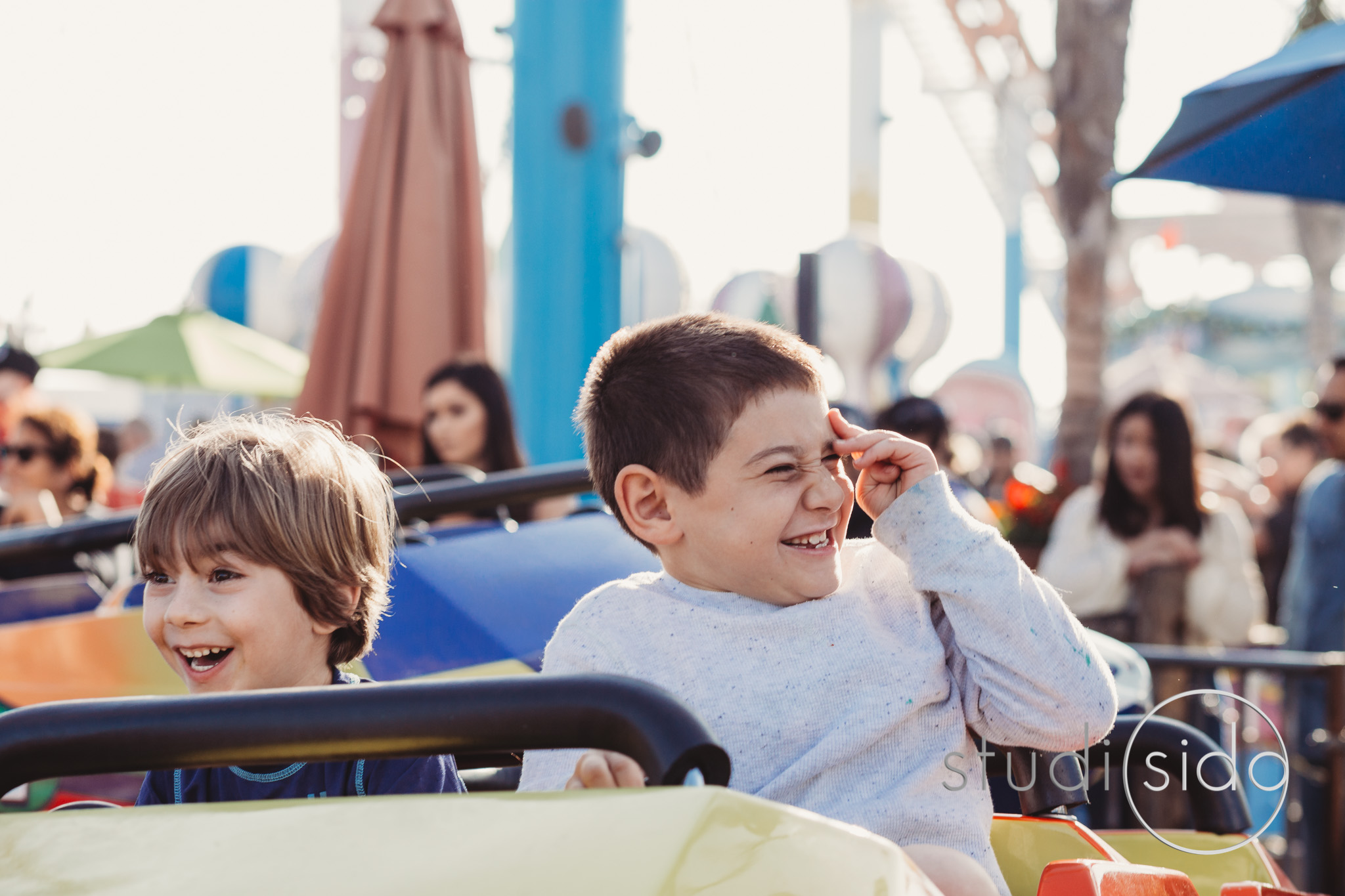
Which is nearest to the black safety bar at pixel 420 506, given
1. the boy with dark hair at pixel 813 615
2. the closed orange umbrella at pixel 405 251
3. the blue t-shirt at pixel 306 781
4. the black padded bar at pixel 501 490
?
the black padded bar at pixel 501 490

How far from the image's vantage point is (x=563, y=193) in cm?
551

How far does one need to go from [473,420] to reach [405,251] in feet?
3.67

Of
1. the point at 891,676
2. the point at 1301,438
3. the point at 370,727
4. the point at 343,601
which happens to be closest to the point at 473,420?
the point at 343,601

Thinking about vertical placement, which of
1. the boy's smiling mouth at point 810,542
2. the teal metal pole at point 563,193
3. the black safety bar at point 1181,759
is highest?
the teal metal pole at point 563,193

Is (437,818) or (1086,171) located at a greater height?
(1086,171)

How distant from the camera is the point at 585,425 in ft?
5.99

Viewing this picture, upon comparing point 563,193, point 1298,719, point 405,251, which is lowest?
point 1298,719

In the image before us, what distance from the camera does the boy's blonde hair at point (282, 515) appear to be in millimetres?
1692

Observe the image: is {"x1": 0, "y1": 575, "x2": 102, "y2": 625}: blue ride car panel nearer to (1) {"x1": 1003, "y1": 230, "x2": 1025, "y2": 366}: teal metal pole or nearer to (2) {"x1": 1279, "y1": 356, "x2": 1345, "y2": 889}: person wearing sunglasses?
(2) {"x1": 1279, "y1": 356, "x2": 1345, "y2": 889}: person wearing sunglasses

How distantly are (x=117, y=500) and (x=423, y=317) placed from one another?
353 centimetres

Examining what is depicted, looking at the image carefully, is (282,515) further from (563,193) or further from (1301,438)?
(1301,438)

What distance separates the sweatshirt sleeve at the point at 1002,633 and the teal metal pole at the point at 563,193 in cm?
402

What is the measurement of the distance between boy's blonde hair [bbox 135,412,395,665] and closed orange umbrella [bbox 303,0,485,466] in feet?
10.3

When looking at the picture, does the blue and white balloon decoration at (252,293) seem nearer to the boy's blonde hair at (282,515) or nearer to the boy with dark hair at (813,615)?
the boy's blonde hair at (282,515)
